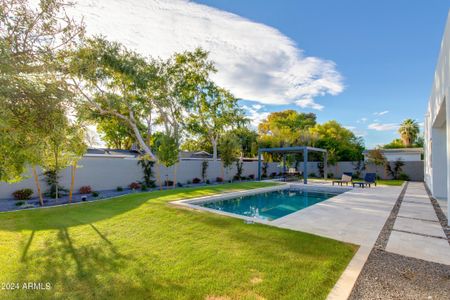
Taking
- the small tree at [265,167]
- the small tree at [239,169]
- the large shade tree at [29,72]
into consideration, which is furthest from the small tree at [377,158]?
the large shade tree at [29,72]

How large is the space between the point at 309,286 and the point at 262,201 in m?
8.86

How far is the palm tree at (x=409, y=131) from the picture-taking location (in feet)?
113

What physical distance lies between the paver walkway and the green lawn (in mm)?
1028

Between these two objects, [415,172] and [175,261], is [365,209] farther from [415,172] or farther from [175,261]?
[415,172]

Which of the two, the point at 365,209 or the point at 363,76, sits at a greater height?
the point at 363,76

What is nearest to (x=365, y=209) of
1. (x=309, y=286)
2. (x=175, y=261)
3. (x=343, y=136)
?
(x=309, y=286)

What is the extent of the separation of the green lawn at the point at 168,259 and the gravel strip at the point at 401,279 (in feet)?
1.20

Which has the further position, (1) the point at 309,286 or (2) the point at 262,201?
(2) the point at 262,201

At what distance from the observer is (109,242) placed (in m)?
4.78

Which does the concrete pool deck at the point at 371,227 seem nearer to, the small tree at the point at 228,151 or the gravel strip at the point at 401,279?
the gravel strip at the point at 401,279

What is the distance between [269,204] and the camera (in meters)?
11.2

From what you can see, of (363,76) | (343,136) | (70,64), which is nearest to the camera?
(70,64)

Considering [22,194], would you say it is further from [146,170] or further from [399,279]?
[399,279]

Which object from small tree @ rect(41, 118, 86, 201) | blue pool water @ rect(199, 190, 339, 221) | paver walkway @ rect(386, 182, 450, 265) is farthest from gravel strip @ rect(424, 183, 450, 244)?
small tree @ rect(41, 118, 86, 201)
